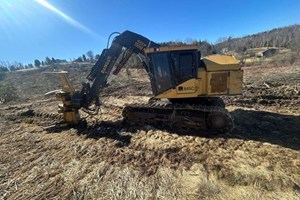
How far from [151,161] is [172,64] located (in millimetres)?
3138

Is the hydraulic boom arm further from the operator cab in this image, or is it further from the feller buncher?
the operator cab

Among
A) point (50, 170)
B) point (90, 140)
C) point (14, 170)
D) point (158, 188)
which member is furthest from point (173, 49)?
point (14, 170)

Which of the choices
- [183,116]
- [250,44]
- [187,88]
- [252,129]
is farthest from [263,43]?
[183,116]

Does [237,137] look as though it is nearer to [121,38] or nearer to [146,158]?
[146,158]

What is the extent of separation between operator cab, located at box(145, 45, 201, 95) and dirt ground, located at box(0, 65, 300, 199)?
5.08 feet

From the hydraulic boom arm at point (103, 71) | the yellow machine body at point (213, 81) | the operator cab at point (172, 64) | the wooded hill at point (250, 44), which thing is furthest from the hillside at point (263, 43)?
the hydraulic boom arm at point (103, 71)

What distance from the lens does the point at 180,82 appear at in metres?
7.14

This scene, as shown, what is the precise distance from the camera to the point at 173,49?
7.03 metres

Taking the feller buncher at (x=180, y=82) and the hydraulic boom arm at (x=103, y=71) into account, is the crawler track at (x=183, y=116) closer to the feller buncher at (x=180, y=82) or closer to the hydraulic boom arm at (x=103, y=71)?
the feller buncher at (x=180, y=82)

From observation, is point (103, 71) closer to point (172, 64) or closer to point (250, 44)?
point (172, 64)

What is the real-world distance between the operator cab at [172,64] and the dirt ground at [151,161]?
1549 millimetres

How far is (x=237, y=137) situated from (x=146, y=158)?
2746 mm

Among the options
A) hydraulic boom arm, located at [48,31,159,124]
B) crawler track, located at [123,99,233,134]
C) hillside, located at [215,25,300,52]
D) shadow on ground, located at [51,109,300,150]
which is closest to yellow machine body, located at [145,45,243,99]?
crawler track, located at [123,99,233,134]

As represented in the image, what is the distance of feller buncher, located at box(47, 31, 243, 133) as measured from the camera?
273 inches
